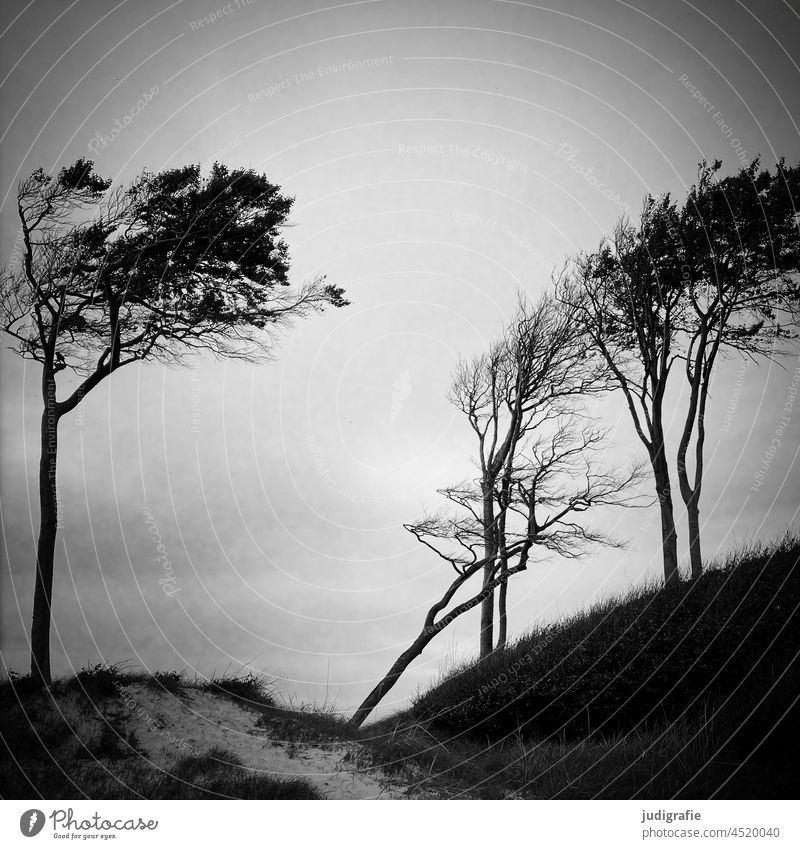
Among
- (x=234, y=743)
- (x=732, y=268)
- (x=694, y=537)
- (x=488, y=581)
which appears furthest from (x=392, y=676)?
(x=732, y=268)

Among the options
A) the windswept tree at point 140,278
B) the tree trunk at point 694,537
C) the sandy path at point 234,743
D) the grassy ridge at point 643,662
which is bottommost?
the sandy path at point 234,743

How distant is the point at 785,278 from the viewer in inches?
452

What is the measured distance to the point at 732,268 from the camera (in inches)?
474

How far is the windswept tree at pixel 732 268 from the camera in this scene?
36.8 feet

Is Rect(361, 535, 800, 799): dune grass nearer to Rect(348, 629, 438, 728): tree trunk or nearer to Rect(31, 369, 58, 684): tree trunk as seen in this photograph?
Rect(348, 629, 438, 728): tree trunk

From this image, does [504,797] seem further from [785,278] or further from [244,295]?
[785,278]

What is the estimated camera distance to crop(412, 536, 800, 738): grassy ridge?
8.76 metres

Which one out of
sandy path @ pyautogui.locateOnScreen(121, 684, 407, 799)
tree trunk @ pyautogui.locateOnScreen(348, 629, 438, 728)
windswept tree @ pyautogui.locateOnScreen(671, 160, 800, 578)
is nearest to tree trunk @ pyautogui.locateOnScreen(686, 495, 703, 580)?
windswept tree @ pyautogui.locateOnScreen(671, 160, 800, 578)

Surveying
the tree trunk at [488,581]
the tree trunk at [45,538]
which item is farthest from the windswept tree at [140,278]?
the tree trunk at [488,581]
